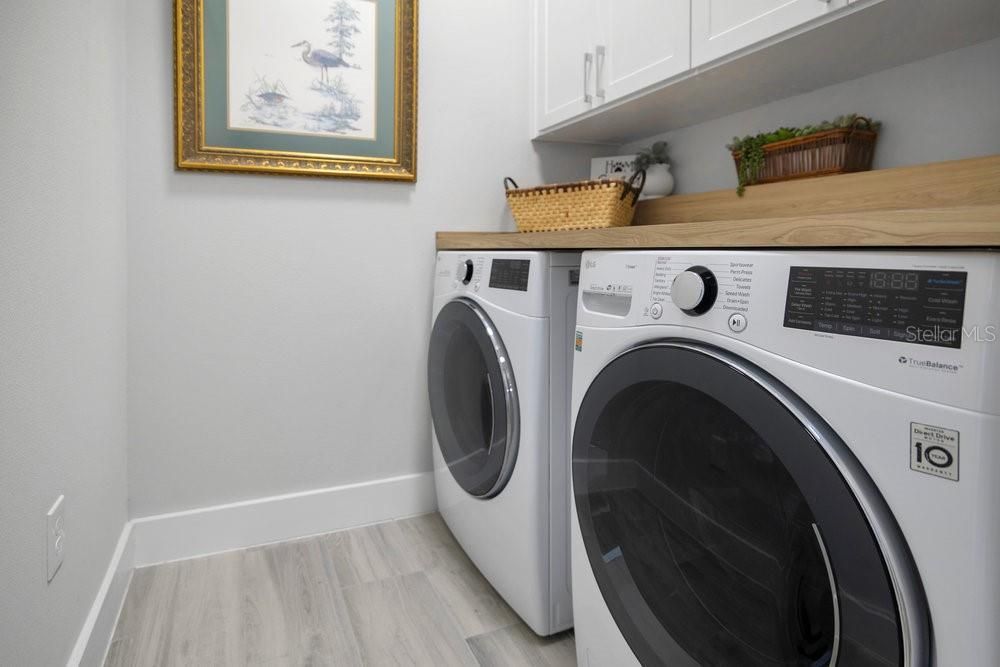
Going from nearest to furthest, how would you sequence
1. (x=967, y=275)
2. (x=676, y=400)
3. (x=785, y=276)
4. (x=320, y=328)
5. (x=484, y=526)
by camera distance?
(x=967, y=275) → (x=785, y=276) → (x=676, y=400) → (x=484, y=526) → (x=320, y=328)

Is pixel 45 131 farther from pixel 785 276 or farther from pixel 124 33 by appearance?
pixel 785 276

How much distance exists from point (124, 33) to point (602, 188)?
1.36 meters

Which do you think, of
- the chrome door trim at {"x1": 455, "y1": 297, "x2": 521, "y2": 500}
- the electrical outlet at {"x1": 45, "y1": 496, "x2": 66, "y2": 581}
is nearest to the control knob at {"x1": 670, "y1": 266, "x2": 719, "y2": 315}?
the chrome door trim at {"x1": 455, "y1": 297, "x2": 521, "y2": 500}

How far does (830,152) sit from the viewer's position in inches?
55.8

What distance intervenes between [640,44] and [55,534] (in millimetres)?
1701

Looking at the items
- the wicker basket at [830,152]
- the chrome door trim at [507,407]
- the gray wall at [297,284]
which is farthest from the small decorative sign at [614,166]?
the chrome door trim at [507,407]

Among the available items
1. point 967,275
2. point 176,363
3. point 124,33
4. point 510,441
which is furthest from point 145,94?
point 967,275

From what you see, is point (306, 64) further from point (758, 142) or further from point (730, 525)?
point (730, 525)

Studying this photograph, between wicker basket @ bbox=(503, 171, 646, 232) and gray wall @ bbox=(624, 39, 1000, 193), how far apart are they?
1.55ft

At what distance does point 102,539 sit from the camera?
4.55 feet

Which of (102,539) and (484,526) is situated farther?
(484,526)

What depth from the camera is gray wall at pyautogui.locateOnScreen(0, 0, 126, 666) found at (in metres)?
0.86

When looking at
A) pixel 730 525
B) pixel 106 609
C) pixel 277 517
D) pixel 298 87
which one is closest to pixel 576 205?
pixel 298 87

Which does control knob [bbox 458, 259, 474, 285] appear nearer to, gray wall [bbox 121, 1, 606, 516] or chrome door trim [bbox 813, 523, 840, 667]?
gray wall [bbox 121, 1, 606, 516]
